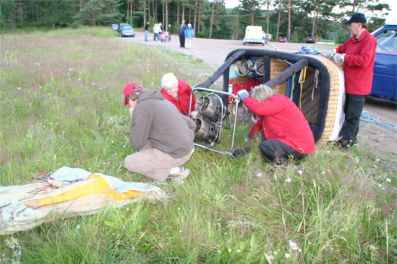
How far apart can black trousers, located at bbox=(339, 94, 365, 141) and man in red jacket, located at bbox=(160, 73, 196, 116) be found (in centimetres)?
212

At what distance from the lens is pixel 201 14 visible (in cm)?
6106

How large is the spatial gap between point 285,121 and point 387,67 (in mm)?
4340

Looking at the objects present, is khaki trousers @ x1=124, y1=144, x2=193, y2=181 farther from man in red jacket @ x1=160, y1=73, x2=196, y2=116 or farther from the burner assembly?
man in red jacket @ x1=160, y1=73, x2=196, y2=116

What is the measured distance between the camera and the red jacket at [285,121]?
4.04 metres

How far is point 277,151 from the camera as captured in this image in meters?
3.98

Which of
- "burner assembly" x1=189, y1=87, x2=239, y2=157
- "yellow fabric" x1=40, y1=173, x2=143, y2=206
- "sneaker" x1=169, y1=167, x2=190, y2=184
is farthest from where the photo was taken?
"burner assembly" x1=189, y1=87, x2=239, y2=157

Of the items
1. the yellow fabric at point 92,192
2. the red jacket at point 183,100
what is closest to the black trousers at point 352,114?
the red jacket at point 183,100

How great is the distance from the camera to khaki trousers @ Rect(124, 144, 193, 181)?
3.84m

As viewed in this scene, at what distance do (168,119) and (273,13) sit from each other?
5978 centimetres

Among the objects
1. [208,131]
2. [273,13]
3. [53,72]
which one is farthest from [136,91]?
[273,13]

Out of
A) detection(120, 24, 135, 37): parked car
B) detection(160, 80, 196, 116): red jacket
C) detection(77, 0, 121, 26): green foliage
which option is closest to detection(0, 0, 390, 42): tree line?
detection(77, 0, 121, 26): green foliage

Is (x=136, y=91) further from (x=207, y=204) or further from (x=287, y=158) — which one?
(x=287, y=158)

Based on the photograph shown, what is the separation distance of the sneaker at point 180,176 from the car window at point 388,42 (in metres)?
5.50

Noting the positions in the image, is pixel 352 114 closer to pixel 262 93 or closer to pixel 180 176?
pixel 262 93
